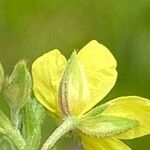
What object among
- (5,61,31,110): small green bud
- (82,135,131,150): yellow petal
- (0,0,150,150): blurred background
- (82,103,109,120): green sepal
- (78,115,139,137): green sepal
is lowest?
(0,0,150,150): blurred background

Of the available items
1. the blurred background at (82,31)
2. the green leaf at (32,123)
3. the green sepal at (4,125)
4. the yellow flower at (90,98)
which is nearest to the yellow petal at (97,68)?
the yellow flower at (90,98)

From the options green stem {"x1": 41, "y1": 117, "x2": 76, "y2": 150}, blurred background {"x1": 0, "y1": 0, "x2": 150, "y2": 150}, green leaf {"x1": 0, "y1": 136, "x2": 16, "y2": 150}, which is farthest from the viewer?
blurred background {"x1": 0, "y1": 0, "x2": 150, "y2": 150}

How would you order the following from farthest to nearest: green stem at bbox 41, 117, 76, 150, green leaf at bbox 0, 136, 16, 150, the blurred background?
the blurred background → green leaf at bbox 0, 136, 16, 150 → green stem at bbox 41, 117, 76, 150

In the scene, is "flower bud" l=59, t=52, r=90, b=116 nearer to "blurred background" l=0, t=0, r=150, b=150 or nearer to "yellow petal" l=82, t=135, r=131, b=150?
"yellow petal" l=82, t=135, r=131, b=150

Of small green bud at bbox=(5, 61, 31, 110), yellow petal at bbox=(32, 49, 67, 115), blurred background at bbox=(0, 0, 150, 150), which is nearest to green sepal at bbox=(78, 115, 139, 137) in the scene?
yellow petal at bbox=(32, 49, 67, 115)

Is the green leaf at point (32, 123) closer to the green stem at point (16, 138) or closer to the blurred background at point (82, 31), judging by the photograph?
the green stem at point (16, 138)

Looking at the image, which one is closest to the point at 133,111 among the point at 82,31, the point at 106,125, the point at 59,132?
the point at 106,125

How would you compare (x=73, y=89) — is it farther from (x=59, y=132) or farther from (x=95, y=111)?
(x=59, y=132)
